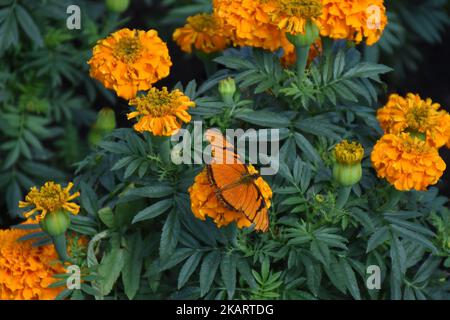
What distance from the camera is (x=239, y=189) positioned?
5.54 feet

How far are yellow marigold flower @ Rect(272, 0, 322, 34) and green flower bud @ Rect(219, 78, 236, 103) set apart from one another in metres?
0.17

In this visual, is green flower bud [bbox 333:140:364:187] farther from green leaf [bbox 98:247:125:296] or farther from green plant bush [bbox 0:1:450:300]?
green leaf [bbox 98:247:125:296]

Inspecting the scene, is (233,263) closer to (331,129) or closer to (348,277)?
(348,277)

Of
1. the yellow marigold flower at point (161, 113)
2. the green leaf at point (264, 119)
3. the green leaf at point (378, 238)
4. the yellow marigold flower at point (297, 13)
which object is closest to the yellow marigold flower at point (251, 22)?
the yellow marigold flower at point (297, 13)

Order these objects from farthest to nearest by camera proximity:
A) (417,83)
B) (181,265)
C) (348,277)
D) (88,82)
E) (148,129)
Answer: (417,83) → (88,82) → (181,265) → (348,277) → (148,129)

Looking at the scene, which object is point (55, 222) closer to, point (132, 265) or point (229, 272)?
point (132, 265)

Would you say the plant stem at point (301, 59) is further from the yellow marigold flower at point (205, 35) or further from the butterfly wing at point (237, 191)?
the butterfly wing at point (237, 191)

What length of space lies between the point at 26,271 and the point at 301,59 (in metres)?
0.80

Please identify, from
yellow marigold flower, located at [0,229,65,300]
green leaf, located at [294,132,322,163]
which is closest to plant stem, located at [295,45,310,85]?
green leaf, located at [294,132,322,163]

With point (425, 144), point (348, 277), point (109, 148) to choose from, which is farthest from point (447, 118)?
point (109, 148)

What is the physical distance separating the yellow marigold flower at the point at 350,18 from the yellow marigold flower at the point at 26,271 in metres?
0.82

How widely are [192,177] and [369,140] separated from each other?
503mm
